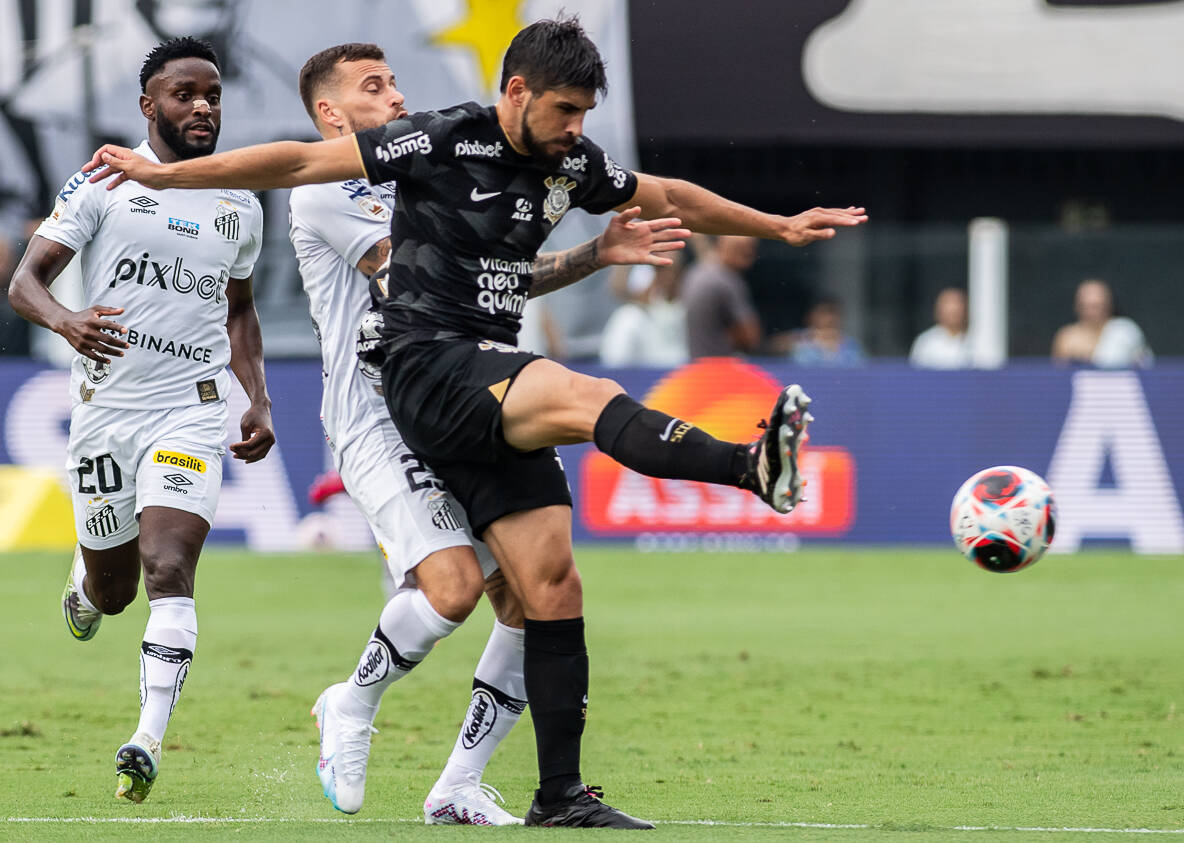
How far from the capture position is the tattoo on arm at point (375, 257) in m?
6.30

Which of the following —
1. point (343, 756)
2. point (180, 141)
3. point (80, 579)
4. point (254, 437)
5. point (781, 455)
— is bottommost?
point (343, 756)

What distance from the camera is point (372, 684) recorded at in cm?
597

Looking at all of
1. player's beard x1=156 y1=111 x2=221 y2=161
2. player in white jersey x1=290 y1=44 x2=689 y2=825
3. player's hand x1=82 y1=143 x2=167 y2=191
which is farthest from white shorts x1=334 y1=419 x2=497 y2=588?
player's beard x1=156 y1=111 x2=221 y2=161

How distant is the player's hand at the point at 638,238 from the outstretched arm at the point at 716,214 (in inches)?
3.1

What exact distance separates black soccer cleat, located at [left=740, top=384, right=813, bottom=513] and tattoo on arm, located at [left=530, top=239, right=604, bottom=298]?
1.31 m

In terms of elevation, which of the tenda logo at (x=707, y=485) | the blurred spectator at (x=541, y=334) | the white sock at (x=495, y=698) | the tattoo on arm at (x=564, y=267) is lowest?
the tenda logo at (x=707, y=485)

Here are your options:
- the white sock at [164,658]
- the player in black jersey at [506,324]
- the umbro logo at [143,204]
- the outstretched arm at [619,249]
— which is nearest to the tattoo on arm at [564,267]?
the outstretched arm at [619,249]

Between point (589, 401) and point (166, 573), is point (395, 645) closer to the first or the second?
point (166, 573)

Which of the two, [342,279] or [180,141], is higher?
[180,141]

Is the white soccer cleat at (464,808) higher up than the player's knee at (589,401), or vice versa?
the player's knee at (589,401)

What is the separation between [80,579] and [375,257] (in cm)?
201

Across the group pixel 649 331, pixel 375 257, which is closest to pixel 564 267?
pixel 375 257

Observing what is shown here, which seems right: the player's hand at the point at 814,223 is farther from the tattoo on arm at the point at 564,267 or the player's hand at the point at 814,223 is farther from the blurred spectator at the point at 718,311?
the blurred spectator at the point at 718,311

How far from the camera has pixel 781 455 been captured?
201 inches
